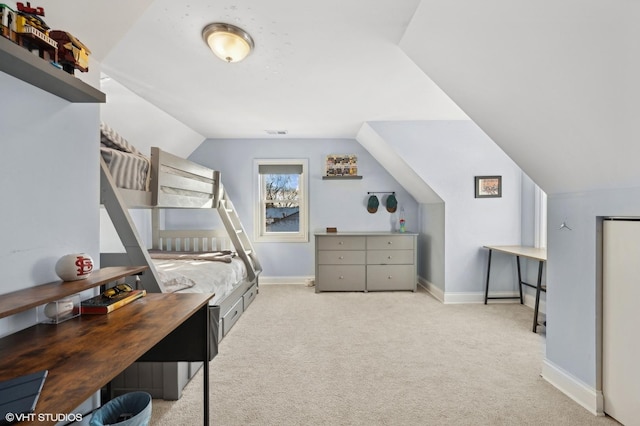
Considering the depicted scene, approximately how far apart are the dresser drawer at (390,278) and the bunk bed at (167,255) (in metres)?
1.64

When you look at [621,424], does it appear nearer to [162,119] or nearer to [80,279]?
[80,279]

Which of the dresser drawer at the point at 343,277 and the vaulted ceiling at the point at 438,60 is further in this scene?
the dresser drawer at the point at 343,277

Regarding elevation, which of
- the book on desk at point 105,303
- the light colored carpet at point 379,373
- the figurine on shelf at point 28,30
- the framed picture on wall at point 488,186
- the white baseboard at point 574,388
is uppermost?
the figurine on shelf at point 28,30

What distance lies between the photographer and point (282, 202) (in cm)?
512

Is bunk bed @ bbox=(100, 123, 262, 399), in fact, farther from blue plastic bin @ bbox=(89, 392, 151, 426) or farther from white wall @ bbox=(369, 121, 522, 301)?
white wall @ bbox=(369, 121, 522, 301)

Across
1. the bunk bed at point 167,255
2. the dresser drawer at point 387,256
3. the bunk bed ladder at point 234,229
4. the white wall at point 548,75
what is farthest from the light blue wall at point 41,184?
the dresser drawer at point 387,256

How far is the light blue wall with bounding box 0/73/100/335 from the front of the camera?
1158 millimetres

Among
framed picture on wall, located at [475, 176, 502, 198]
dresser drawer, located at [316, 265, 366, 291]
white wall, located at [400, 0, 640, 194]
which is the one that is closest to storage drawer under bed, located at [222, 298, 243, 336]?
dresser drawer, located at [316, 265, 366, 291]

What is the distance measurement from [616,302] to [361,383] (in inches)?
62.0

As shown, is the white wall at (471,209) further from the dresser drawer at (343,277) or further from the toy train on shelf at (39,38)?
the toy train on shelf at (39,38)

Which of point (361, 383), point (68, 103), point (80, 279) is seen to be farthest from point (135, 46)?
point (361, 383)

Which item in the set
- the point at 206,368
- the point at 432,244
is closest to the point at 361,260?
the point at 432,244

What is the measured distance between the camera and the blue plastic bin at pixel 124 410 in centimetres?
141

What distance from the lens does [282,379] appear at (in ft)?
7.37
